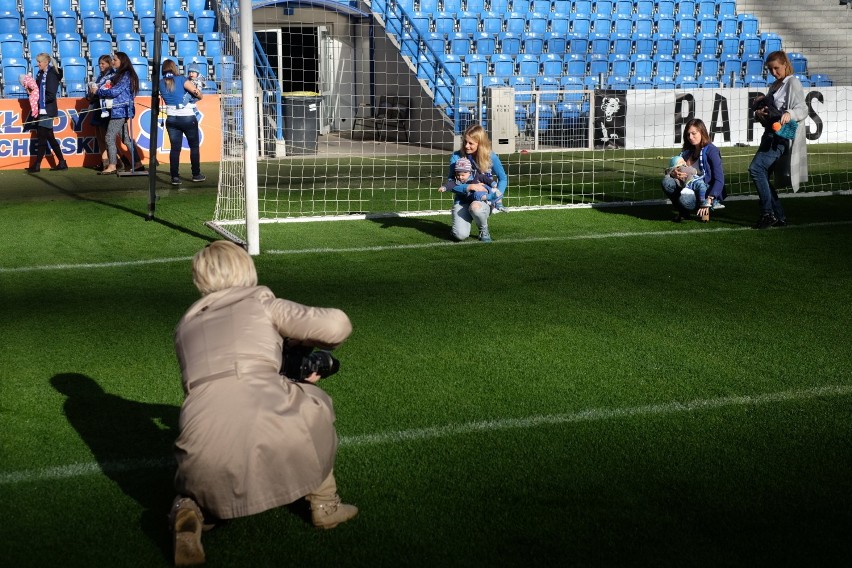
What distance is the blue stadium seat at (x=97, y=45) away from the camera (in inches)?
875

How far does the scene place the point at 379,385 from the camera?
19.1ft

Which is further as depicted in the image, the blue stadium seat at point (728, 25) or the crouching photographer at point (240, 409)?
the blue stadium seat at point (728, 25)

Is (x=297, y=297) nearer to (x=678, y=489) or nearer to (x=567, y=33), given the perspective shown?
(x=678, y=489)

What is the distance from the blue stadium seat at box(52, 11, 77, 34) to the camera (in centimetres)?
2281

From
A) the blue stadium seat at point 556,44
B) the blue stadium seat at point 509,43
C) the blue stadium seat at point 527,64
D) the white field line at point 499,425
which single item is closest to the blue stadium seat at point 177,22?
the blue stadium seat at point 509,43

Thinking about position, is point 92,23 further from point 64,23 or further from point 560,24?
point 560,24

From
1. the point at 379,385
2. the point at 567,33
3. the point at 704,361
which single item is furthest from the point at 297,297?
the point at 567,33

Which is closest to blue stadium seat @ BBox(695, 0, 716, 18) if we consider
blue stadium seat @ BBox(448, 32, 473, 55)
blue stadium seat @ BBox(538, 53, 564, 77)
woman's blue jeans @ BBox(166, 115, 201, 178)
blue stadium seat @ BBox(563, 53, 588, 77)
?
blue stadium seat @ BBox(563, 53, 588, 77)

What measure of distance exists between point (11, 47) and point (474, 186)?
1523cm

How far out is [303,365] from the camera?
4129 millimetres

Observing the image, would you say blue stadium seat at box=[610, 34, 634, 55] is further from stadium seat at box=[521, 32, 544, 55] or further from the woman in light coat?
the woman in light coat

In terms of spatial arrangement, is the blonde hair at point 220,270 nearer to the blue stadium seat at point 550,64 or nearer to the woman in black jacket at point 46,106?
the woman in black jacket at point 46,106

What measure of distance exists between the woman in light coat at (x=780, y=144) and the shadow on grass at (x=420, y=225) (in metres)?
3.30

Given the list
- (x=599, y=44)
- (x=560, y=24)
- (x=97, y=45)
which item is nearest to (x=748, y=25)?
(x=599, y=44)
